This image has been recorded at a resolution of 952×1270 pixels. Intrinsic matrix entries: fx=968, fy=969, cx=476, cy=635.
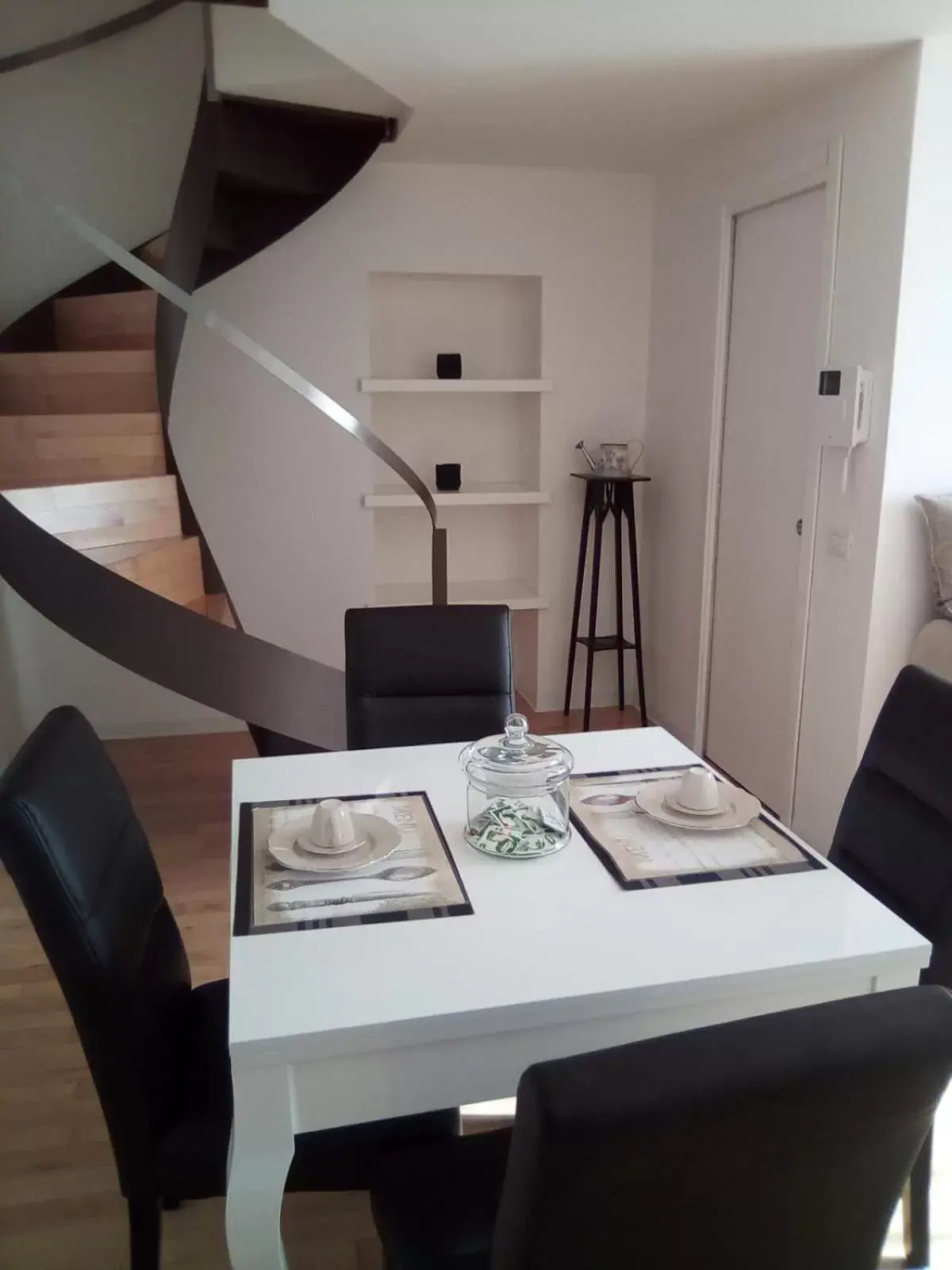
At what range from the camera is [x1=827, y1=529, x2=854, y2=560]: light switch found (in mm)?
2908

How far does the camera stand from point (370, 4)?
2.30 meters

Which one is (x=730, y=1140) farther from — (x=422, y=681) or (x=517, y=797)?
(x=422, y=681)

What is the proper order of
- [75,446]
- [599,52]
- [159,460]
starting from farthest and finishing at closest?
[159,460], [75,446], [599,52]

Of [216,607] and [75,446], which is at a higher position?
[75,446]

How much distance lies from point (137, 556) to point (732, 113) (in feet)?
8.15

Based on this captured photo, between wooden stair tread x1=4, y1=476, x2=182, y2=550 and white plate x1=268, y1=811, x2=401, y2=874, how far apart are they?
1.84 meters

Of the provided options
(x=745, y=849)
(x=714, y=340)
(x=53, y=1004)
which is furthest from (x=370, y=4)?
(x=53, y=1004)

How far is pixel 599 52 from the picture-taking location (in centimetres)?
256

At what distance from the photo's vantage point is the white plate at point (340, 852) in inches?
56.7

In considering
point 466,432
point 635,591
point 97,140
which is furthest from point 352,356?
point 97,140

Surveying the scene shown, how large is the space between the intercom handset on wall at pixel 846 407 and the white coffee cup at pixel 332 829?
6.61ft

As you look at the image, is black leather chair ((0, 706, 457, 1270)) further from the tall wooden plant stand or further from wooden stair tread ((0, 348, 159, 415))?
the tall wooden plant stand

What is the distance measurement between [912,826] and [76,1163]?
1745mm

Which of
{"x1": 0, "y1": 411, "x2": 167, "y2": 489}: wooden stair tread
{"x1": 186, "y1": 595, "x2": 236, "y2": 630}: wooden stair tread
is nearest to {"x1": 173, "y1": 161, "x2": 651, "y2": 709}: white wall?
{"x1": 186, "y1": 595, "x2": 236, "y2": 630}: wooden stair tread
